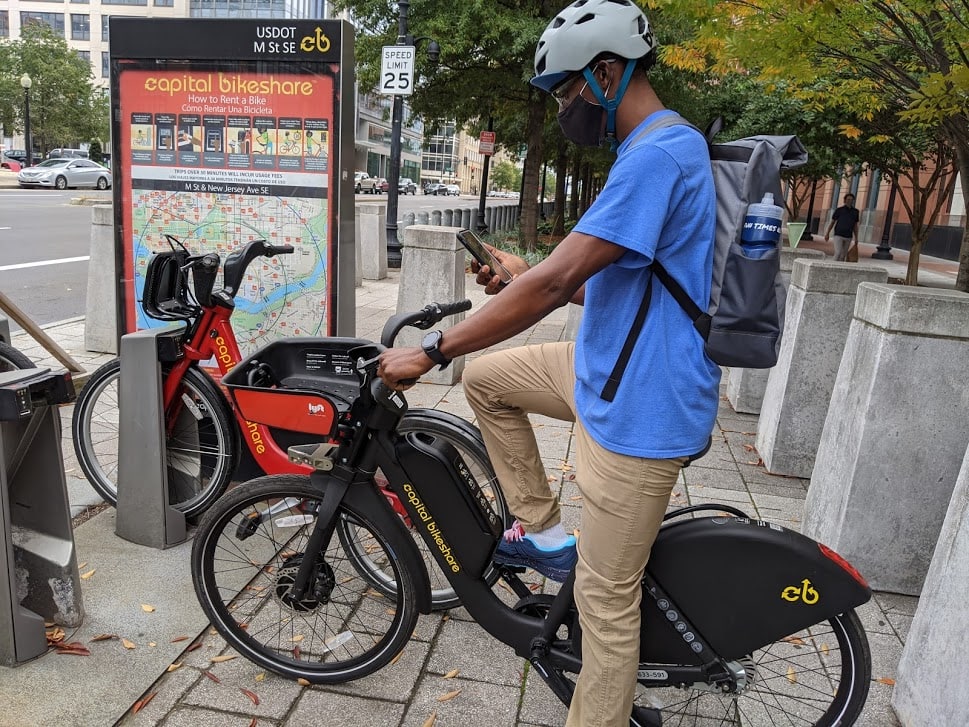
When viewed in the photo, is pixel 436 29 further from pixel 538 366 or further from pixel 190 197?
pixel 538 366

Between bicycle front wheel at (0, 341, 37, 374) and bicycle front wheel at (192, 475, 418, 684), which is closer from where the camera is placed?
bicycle front wheel at (192, 475, 418, 684)

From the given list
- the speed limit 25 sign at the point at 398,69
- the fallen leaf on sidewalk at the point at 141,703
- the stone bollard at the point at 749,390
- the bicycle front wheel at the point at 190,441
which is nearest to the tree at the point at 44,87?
the speed limit 25 sign at the point at 398,69

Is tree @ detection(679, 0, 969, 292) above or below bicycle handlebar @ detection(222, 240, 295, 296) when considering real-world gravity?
above

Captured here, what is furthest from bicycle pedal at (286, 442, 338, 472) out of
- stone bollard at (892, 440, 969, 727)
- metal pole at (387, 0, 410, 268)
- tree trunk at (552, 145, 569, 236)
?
tree trunk at (552, 145, 569, 236)

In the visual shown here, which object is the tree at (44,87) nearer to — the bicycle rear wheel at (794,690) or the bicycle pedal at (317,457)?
the bicycle pedal at (317,457)

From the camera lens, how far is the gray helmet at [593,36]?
195 centimetres

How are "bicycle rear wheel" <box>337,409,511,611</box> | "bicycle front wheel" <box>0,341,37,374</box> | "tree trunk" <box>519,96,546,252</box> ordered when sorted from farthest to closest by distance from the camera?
"tree trunk" <box>519,96,546,252</box>
"bicycle front wheel" <box>0,341,37,374</box>
"bicycle rear wheel" <box>337,409,511,611</box>

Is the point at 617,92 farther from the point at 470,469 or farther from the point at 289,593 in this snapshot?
the point at 289,593

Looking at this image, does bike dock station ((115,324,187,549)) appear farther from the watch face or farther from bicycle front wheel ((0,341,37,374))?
the watch face

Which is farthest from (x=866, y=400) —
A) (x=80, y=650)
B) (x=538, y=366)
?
(x=80, y=650)

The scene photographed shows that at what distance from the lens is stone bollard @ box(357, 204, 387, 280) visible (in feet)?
44.7

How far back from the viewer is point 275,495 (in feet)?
8.91

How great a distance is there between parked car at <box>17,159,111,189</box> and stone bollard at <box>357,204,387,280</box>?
23860mm

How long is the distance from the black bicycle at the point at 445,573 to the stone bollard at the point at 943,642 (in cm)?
27
